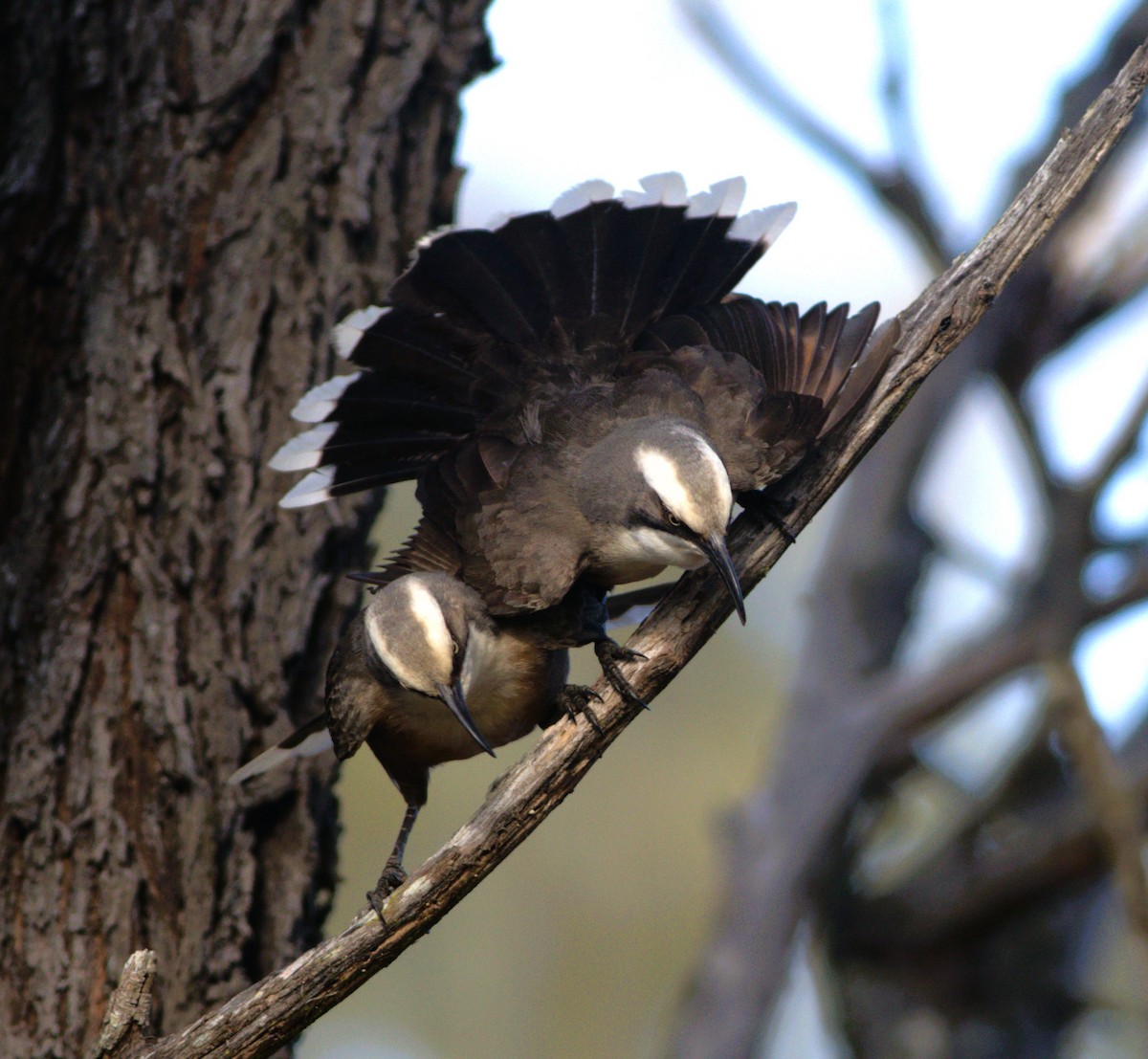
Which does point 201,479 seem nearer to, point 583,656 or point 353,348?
point 353,348

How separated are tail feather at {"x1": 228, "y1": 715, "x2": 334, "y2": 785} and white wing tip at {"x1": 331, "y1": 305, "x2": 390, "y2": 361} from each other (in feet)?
3.63

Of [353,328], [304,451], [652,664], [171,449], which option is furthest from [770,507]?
[171,449]

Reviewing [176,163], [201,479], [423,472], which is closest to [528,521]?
[423,472]

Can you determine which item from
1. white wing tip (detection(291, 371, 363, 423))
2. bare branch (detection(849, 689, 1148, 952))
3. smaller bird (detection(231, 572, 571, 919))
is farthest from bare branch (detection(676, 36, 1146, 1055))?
white wing tip (detection(291, 371, 363, 423))

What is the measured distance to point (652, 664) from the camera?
285 centimetres

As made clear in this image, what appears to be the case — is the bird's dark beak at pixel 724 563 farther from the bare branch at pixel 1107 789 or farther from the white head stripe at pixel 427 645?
the bare branch at pixel 1107 789

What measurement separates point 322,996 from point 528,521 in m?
1.41

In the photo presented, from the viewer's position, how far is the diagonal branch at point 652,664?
8.41 ft

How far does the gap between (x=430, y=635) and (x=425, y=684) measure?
0.14 meters

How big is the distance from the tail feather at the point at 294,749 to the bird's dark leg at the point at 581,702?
90 centimetres

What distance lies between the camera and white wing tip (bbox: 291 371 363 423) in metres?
3.65

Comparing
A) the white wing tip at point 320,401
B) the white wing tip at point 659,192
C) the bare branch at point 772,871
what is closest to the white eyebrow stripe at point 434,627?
the white wing tip at point 320,401

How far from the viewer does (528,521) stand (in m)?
3.44

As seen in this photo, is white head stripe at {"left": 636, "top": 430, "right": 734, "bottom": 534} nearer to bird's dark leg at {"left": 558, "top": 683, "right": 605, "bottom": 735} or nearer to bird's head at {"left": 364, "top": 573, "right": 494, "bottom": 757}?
bird's dark leg at {"left": 558, "top": 683, "right": 605, "bottom": 735}
